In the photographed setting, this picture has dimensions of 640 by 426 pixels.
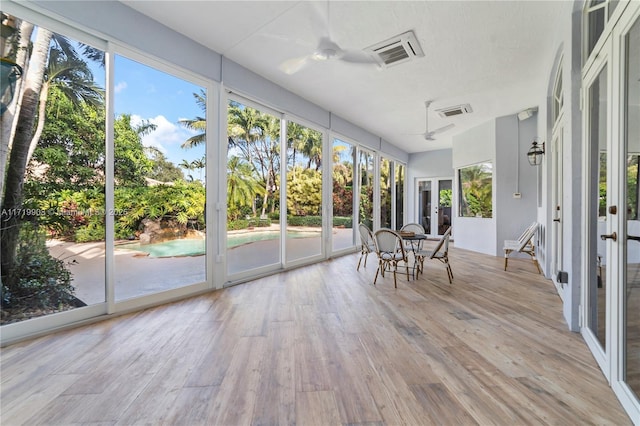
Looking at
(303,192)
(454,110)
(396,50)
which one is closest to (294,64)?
(396,50)

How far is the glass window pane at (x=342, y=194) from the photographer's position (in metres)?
6.48

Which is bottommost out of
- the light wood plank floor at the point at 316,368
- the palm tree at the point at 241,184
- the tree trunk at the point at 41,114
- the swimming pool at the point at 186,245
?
the light wood plank floor at the point at 316,368

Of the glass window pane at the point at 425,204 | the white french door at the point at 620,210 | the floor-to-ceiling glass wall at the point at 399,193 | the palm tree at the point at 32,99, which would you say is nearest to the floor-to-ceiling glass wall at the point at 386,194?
the floor-to-ceiling glass wall at the point at 399,193

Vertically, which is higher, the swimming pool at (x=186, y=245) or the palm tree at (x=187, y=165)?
the palm tree at (x=187, y=165)

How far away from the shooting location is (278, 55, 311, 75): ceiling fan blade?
3939 mm

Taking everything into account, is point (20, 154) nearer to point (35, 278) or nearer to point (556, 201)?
point (35, 278)

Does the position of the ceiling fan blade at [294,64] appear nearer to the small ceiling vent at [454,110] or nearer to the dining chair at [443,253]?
the dining chair at [443,253]

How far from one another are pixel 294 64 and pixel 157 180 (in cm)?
249

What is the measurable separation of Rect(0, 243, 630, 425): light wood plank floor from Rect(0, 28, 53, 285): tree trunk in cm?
82

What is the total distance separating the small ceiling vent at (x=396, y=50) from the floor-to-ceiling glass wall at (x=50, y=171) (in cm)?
315

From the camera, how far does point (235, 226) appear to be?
13.9 feet

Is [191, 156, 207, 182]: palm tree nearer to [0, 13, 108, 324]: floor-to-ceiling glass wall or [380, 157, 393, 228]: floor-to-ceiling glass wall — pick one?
[0, 13, 108, 324]: floor-to-ceiling glass wall

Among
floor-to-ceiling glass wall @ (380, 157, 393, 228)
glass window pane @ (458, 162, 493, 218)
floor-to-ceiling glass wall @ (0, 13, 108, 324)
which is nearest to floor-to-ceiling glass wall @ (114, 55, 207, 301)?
floor-to-ceiling glass wall @ (0, 13, 108, 324)

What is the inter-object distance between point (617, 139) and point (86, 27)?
4.36 m
